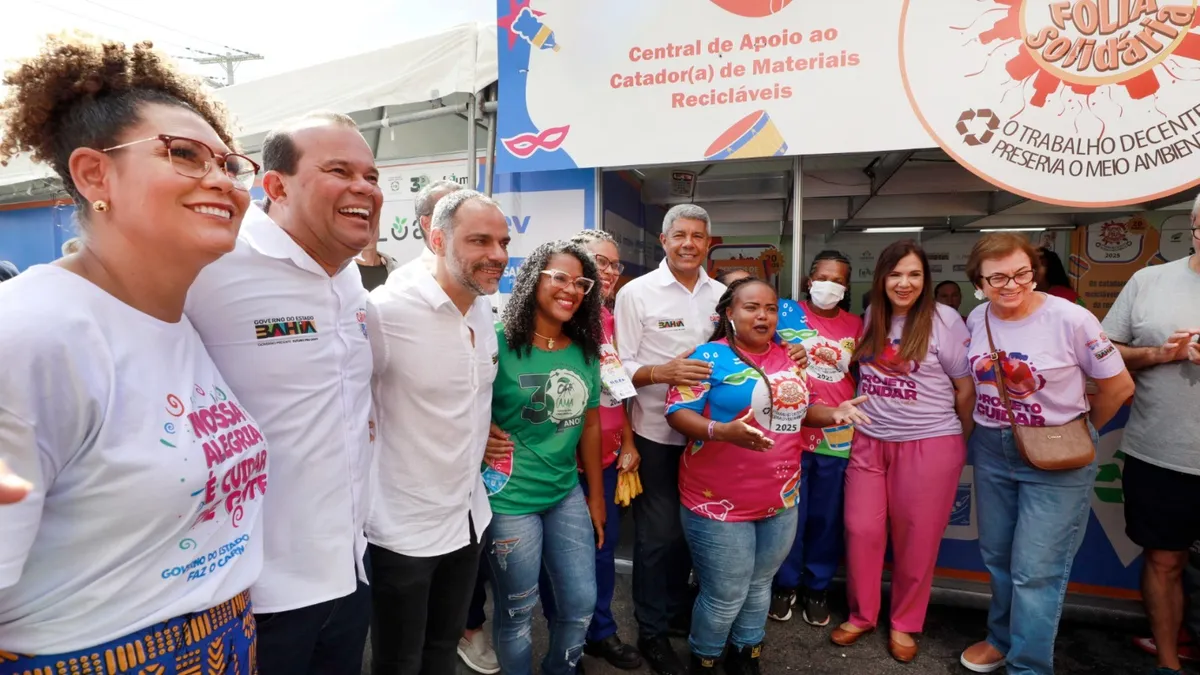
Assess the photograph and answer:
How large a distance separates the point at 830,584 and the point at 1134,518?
151 cm

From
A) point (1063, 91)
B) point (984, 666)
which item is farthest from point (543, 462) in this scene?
point (1063, 91)

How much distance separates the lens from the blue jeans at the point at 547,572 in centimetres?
210

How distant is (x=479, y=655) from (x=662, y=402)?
62.6 inches

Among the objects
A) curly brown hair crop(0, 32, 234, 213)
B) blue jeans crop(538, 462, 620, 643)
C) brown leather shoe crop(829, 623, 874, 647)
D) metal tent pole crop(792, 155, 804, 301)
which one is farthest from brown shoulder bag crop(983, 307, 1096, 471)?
curly brown hair crop(0, 32, 234, 213)

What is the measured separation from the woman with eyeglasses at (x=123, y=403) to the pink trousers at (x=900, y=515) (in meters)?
2.75

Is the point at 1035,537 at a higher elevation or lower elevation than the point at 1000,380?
lower

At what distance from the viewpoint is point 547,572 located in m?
2.27

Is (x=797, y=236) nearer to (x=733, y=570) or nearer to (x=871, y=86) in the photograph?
(x=871, y=86)

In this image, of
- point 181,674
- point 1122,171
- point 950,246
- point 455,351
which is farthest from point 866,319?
point 950,246

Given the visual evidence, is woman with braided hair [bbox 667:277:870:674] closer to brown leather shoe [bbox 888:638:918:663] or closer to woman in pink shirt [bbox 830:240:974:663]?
woman in pink shirt [bbox 830:240:974:663]

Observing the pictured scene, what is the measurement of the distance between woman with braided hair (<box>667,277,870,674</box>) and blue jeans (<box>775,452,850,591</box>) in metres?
0.74

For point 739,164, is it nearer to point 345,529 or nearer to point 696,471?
point 696,471

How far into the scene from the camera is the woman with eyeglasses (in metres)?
0.88

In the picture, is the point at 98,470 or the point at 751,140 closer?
the point at 98,470
